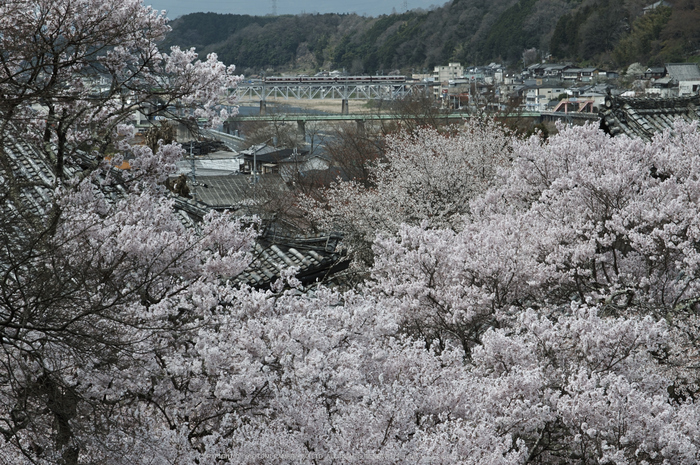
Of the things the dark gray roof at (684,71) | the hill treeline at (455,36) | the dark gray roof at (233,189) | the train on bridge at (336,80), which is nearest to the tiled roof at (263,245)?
the dark gray roof at (233,189)

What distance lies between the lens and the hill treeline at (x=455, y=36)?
8069 centimetres

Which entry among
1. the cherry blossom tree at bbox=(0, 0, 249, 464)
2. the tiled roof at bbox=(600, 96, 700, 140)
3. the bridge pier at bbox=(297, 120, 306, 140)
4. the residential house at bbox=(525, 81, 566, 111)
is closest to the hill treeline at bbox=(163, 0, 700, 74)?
the residential house at bbox=(525, 81, 566, 111)

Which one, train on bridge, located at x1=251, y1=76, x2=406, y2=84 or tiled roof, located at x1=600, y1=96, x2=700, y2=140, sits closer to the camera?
tiled roof, located at x1=600, y1=96, x2=700, y2=140

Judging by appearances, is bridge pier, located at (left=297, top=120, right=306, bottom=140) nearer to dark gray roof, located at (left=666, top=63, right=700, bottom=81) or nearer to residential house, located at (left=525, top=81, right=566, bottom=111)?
residential house, located at (left=525, top=81, right=566, bottom=111)

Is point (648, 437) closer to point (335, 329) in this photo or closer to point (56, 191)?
point (335, 329)

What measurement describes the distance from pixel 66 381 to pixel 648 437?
4.22 meters

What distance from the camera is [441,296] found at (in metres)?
7.87

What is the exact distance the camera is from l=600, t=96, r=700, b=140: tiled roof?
A: 11008 mm

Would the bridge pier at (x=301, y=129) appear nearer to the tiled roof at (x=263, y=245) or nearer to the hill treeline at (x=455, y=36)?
the tiled roof at (x=263, y=245)

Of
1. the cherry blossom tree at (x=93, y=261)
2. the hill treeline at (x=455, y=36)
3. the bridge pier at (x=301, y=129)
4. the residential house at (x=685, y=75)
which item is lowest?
the bridge pier at (x=301, y=129)

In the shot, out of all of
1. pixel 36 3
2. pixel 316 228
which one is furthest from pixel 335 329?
pixel 316 228

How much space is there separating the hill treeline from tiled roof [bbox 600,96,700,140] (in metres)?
73.7

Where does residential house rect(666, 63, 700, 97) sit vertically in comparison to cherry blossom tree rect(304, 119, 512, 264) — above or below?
above

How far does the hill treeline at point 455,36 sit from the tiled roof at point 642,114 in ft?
242
